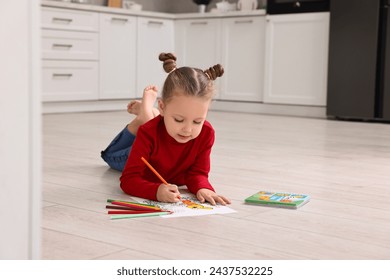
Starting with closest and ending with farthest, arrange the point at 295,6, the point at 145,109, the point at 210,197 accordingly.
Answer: the point at 210,197
the point at 145,109
the point at 295,6

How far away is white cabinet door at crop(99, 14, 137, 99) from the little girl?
3.63 m

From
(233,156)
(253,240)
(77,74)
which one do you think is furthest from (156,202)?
(77,74)

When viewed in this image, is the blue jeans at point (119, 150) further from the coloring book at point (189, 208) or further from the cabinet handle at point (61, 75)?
the cabinet handle at point (61, 75)

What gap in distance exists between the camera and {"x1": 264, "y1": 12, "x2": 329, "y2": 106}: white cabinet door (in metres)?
4.94

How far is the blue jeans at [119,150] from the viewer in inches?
83.4

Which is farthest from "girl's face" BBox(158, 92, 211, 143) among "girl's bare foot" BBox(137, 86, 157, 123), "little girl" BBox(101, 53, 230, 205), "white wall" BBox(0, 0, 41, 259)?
"white wall" BBox(0, 0, 41, 259)

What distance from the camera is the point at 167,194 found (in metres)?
1.64

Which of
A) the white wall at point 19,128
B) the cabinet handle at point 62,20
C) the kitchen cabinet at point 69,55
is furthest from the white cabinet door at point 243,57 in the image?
the white wall at point 19,128

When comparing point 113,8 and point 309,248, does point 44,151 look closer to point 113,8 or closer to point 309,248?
point 309,248

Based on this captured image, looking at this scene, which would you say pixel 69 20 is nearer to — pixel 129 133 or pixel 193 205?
pixel 129 133

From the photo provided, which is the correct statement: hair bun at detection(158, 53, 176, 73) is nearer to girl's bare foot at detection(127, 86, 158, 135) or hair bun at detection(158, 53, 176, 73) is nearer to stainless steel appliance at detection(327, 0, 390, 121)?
girl's bare foot at detection(127, 86, 158, 135)

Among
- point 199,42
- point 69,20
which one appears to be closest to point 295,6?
point 199,42

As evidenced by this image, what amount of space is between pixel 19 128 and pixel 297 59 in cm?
442

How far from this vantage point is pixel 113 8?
5391 millimetres
